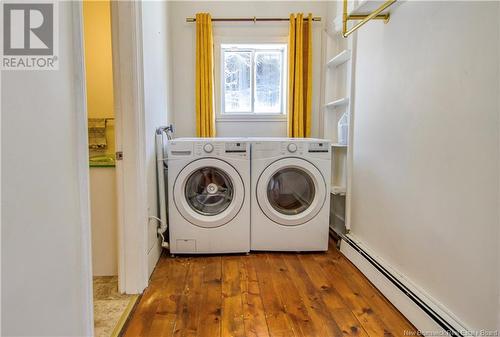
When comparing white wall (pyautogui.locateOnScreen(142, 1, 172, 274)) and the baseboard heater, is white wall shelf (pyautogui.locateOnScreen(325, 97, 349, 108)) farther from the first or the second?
white wall (pyautogui.locateOnScreen(142, 1, 172, 274))

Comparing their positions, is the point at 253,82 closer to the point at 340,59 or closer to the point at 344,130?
the point at 340,59

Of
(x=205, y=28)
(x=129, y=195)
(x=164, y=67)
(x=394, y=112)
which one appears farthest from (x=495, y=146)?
(x=205, y=28)

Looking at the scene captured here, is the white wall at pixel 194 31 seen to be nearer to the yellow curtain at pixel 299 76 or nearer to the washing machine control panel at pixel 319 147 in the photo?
the yellow curtain at pixel 299 76

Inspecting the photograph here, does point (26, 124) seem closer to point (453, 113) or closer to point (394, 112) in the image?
point (453, 113)

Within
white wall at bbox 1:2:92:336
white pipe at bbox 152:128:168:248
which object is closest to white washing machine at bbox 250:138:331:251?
white pipe at bbox 152:128:168:248

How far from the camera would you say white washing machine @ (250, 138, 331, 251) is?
2.24 m

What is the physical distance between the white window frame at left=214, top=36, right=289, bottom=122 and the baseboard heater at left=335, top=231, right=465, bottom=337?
1.54 metres

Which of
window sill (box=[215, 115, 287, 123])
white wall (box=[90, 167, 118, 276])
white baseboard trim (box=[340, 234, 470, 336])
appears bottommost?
white baseboard trim (box=[340, 234, 470, 336])

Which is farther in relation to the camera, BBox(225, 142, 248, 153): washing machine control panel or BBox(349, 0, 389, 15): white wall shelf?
BBox(225, 142, 248, 153): washing machine control panel

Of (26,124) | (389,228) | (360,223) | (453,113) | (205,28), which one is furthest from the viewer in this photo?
(205,28)

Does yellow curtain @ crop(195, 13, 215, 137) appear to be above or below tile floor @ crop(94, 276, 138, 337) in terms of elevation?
above

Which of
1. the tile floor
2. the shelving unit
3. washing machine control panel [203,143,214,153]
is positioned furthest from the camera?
the shelving unit

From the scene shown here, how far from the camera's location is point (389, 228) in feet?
5.74

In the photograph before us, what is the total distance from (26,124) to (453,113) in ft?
4.83
